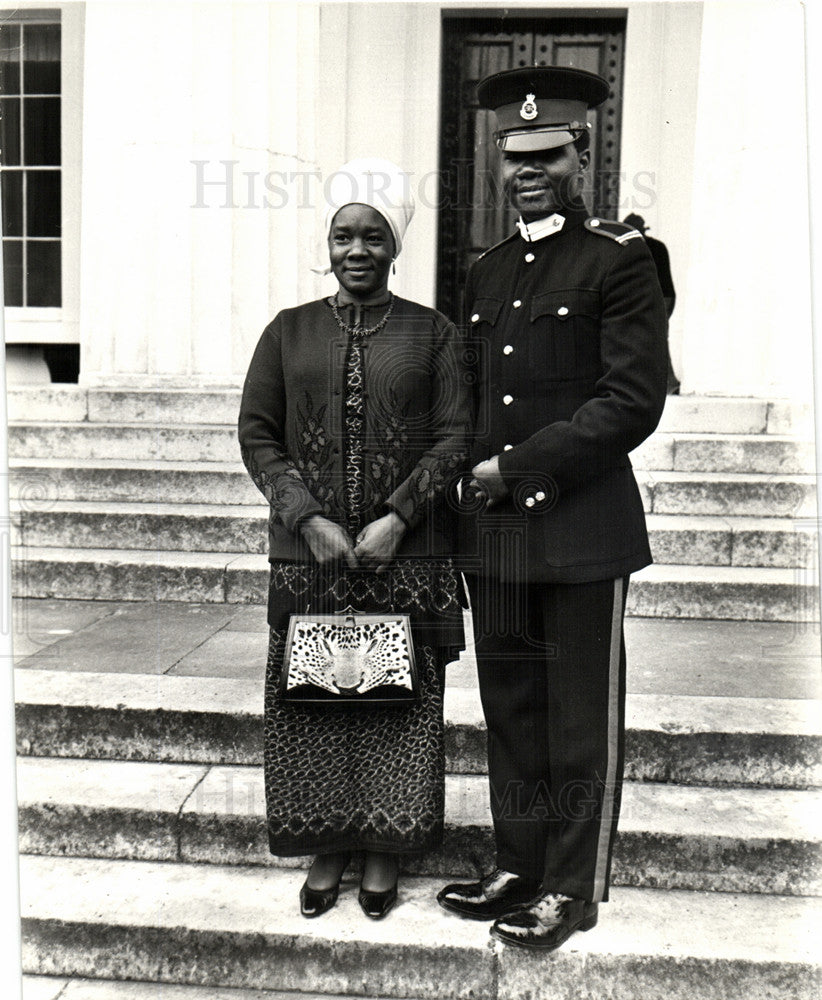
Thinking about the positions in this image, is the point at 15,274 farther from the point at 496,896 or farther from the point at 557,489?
the point at 496,896

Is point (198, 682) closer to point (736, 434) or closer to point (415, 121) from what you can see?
point (736, 434)

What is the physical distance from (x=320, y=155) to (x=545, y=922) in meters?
4.42

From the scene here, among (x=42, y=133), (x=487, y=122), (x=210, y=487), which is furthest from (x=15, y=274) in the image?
(x=487, y=122)

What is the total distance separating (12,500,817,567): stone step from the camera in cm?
438

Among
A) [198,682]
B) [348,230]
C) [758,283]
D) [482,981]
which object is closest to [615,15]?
[758,283]

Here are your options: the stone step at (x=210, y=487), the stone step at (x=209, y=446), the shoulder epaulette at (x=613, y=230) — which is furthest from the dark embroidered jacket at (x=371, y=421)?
the stone step at (x=209, y=446)

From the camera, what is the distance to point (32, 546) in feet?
14.9

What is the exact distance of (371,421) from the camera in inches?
102

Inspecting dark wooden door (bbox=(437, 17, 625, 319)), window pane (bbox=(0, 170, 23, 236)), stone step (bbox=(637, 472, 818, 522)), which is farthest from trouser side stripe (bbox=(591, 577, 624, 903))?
window pane (bbox=(0, 170, 23, 236))

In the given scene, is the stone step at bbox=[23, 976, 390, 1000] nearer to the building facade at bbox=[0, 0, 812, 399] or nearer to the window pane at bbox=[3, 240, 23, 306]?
the building facade at bbox=[0, 0, 812, 399]

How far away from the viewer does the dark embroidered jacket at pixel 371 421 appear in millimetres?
2580

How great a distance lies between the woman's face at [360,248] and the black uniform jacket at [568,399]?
0.31 m

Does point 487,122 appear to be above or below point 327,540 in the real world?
above

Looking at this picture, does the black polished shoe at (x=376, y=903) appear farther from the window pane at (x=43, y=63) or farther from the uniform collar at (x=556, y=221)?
the window pane at (x=43, y=63)
